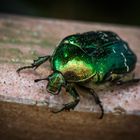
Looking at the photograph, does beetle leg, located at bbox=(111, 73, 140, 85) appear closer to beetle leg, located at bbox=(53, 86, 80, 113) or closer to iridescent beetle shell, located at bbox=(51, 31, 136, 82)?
iridescent beetle shell, located at bbox=(51, 31, 136, 82)

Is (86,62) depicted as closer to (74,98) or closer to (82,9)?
(74,98)

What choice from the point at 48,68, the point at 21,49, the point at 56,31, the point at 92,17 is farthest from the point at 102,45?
the point at 92,17

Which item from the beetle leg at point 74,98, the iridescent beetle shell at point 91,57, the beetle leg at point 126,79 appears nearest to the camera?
the beetle leg at point 74,98

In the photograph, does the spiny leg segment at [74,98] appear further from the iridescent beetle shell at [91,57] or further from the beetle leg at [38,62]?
the beetle leg at [38,62]

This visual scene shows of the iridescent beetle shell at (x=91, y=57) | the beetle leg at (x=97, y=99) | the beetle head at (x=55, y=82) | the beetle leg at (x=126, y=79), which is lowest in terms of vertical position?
the beetle leg at (x=97, y=99)

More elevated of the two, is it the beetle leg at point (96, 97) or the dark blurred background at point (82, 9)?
the beetle leg at point (96, 97)

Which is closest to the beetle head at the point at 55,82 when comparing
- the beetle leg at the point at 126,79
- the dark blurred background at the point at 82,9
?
the beetle leg at the point at 126,79

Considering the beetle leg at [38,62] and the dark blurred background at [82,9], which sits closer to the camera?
the beetle leg at [38,62]
